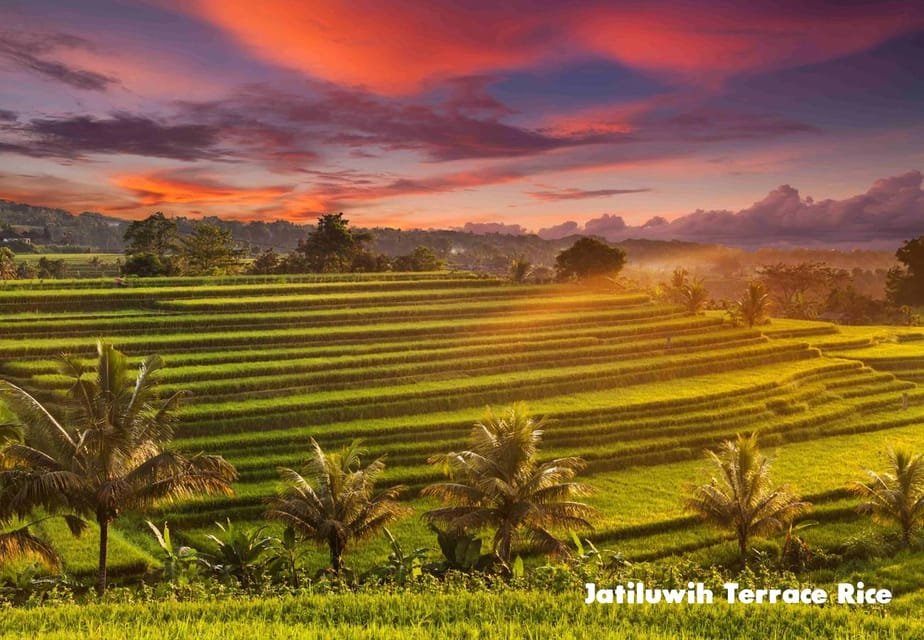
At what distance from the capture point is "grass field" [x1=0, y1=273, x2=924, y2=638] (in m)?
17.8

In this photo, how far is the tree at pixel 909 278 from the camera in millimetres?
72750

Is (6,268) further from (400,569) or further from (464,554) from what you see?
(400,569)

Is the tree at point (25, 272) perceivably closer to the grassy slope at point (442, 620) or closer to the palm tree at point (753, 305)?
the palm tree at point (753, 305)

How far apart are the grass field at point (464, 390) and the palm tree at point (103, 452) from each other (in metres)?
4.18

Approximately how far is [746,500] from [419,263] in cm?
6019

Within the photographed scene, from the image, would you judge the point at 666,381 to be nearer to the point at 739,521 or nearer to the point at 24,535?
the point at 739,521

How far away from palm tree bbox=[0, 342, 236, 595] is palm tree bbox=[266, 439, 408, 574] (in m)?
1.70

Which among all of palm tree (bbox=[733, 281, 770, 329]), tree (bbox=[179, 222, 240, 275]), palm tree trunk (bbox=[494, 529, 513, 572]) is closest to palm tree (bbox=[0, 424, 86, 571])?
palm tree trunk (bbox=[494, 529, 513, 572])

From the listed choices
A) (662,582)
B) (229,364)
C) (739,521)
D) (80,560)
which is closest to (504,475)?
(662,582)

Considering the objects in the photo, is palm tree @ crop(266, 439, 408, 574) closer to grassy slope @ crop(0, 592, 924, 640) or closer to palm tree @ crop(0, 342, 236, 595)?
palm tree @ crop(0, 342, 236, 595)

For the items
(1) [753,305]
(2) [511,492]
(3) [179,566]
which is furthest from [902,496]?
(1) [753,305]

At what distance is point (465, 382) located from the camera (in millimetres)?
29078

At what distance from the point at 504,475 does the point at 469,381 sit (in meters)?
15.6

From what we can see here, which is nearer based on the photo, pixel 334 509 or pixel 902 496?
pixel 334 509
